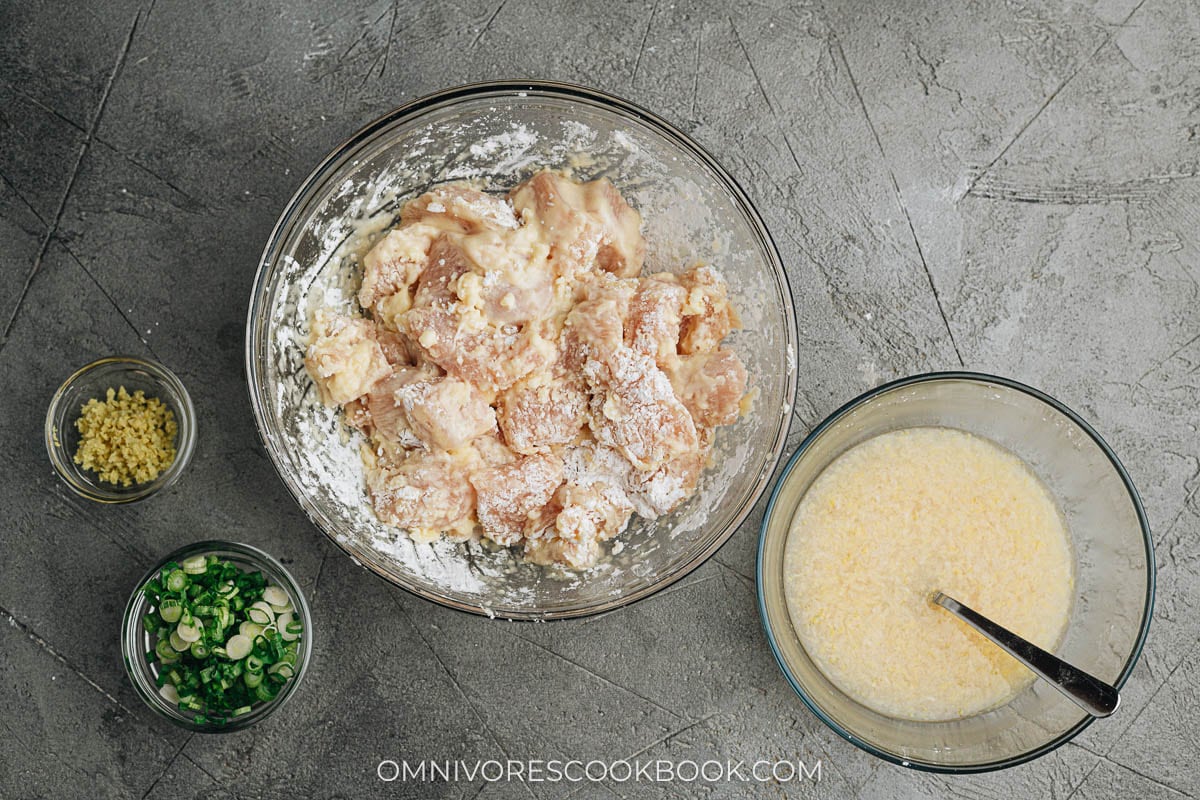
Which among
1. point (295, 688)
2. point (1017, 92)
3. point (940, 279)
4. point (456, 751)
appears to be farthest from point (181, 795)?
point (1017, 92)

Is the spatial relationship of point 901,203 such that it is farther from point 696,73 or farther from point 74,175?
point 74,175

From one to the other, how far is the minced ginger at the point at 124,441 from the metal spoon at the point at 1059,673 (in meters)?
2.14

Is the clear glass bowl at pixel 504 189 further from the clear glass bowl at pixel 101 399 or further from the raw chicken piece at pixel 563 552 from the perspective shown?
the clear glass bowl at pixel 101 399

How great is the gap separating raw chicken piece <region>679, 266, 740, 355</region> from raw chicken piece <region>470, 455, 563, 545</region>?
0.46m

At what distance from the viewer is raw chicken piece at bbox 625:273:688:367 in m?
1.88

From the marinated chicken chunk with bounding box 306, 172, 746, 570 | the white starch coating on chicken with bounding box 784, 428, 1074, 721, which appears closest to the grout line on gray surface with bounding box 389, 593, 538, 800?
the marinated chicken chunk with bounding box 306, 172, 746, 570

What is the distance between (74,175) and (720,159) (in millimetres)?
1790

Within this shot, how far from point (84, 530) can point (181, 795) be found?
0.79 meters

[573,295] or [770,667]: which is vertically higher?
[573,295]

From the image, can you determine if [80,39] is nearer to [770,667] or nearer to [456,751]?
[456,751]

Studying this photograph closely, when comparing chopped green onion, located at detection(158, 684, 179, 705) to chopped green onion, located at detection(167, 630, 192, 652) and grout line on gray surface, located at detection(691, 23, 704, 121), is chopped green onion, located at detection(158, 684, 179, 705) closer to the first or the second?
chopped green onion, located at detection(167, 630, 192, 652)

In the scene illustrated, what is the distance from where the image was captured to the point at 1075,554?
208 centimetres

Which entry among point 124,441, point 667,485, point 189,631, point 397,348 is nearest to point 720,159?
point 667,485

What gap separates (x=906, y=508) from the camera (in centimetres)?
202
